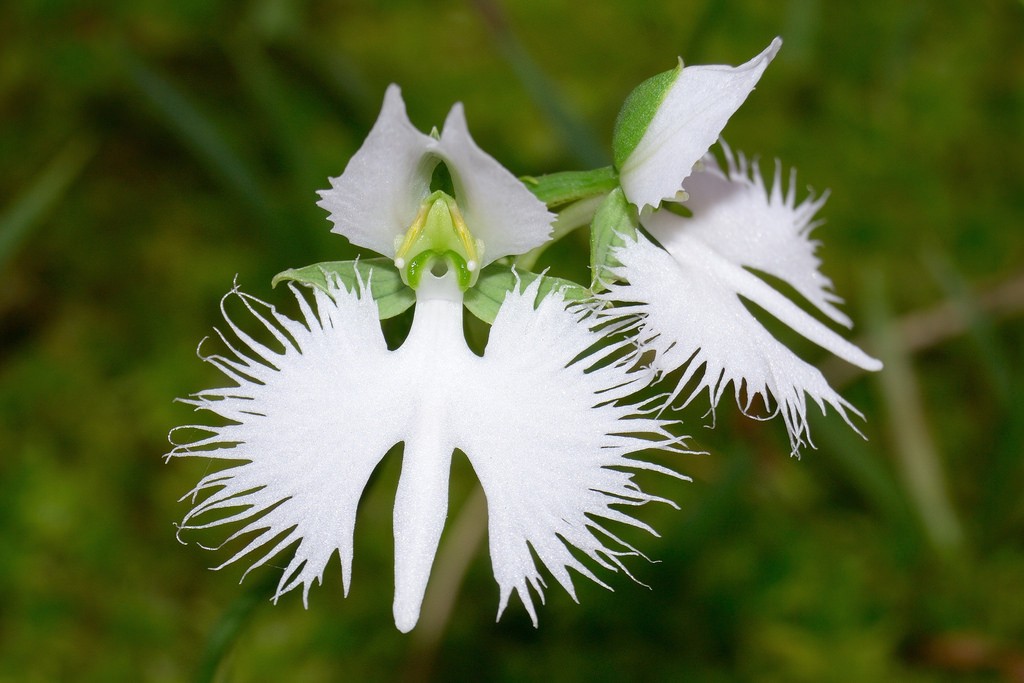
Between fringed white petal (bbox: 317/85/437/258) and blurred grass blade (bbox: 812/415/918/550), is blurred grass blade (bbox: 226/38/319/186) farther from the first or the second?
blurred grass blade (bbox: 812/415/918/550)

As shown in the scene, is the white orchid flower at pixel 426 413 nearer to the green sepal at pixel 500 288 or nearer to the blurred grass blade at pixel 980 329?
the green sepal at pixel 500 288

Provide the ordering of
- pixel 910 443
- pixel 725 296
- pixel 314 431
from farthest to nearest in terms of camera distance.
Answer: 1. pixel 910 443
2. pixel 725 296
3. pixel 314 431

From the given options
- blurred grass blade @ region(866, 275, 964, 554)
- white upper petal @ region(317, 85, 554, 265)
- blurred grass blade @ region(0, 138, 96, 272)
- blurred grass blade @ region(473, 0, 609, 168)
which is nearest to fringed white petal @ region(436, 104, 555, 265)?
white upper petal @ region(317, 85, 554, 265)

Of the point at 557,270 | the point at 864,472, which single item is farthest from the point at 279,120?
the point at 864,472

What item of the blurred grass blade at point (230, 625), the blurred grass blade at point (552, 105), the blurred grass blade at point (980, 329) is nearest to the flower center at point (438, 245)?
the blurred grass blade at point (230, 625)

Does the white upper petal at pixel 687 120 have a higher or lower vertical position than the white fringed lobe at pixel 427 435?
higher

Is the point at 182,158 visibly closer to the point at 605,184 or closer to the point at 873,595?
the point at 605,184

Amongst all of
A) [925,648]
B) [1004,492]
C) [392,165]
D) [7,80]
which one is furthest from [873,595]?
[7,80]

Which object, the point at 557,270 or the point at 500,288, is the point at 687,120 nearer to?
the point at 500,288
